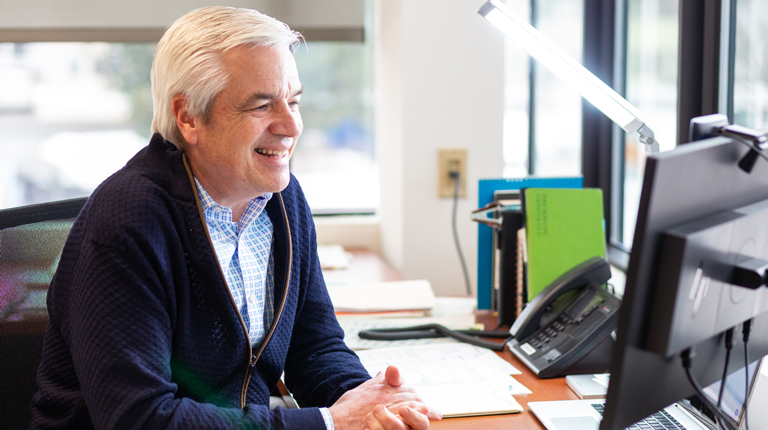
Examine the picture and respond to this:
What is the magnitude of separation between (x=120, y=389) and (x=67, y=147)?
7.06ft

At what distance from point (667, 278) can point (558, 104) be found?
2.39m

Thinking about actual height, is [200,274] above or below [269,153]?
below

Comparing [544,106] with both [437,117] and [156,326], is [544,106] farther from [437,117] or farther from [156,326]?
[156,326]

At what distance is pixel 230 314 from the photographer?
1.10 m

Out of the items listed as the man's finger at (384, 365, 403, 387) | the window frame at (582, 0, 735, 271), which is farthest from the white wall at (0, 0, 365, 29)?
the man's finger at (384, 365, 403, 387)

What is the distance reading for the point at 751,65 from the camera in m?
1.73

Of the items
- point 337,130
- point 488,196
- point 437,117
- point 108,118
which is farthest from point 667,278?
point 108,118

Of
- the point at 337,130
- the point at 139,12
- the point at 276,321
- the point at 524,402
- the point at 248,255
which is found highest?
the point at 139,12

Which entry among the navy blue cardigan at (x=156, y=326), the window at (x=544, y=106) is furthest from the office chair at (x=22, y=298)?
the window at (x=544, y=106)

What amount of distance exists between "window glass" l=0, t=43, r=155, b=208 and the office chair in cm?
161

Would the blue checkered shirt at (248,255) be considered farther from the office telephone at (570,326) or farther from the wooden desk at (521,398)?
the office telephone at (570,326)

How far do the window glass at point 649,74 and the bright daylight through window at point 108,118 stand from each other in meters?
1.10

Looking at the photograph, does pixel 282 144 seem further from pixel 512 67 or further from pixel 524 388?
pixel 512 67

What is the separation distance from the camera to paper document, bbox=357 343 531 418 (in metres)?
1.17
